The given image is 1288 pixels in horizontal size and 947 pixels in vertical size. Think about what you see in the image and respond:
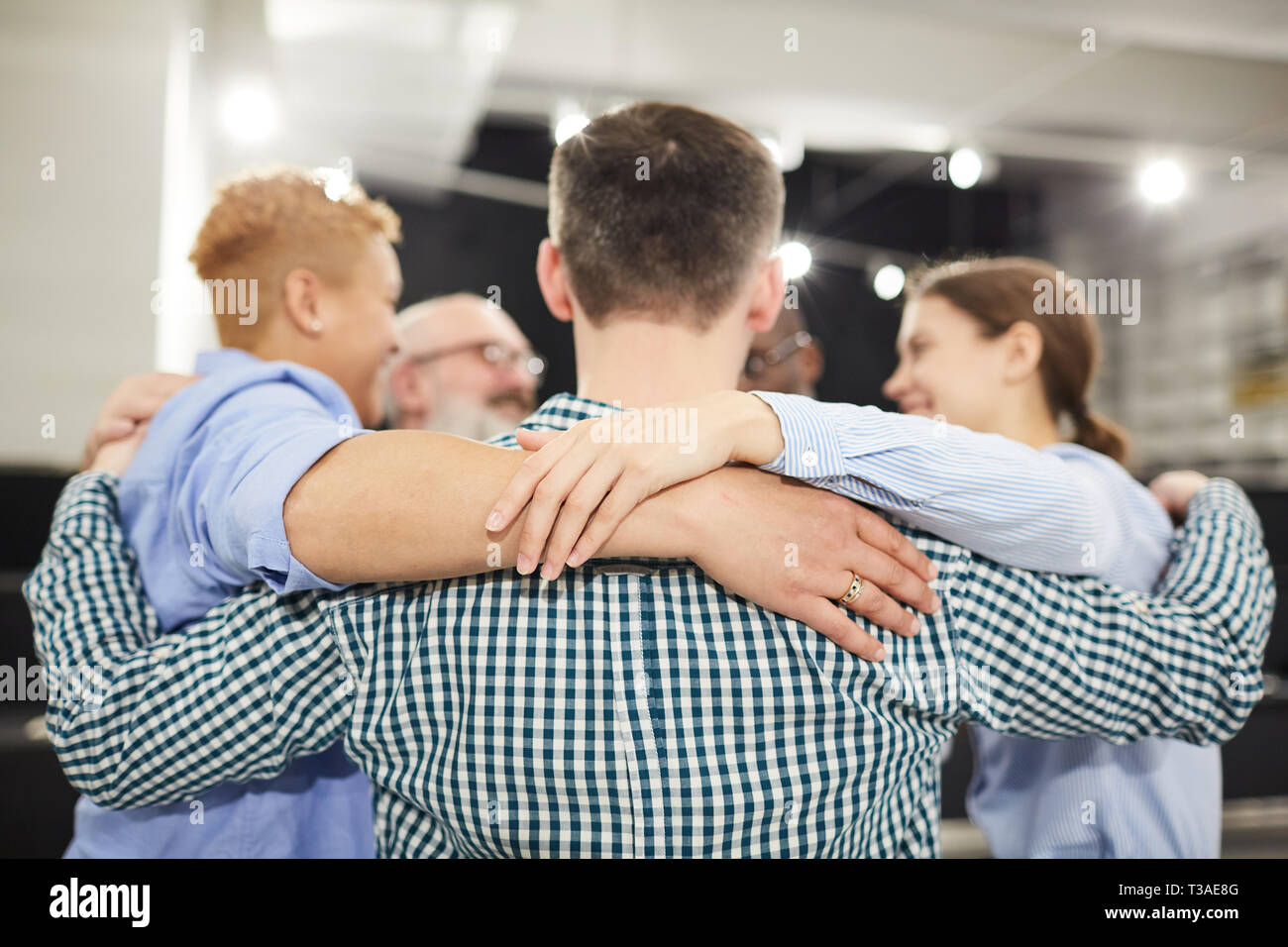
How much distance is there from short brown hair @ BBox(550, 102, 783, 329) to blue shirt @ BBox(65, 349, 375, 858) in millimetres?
317

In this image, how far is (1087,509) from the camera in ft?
2.92

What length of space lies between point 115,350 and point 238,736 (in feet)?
8.58

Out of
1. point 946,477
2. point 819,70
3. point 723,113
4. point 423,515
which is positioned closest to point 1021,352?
point 946,477

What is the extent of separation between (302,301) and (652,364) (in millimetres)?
712

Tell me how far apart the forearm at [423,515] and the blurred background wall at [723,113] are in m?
1.81

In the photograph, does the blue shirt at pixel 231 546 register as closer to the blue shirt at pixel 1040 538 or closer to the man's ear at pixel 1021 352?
the blue shirt at pixel 1040 538

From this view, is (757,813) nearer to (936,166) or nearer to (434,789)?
(434,789)

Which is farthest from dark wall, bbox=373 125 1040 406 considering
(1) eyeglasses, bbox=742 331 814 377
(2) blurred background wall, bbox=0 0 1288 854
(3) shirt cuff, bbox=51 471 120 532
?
(3) shirt cuff, bbox=51 471 120 532

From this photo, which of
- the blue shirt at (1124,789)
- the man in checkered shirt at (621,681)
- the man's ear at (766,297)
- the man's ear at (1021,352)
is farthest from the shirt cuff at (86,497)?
the man's ear at (1021,352)

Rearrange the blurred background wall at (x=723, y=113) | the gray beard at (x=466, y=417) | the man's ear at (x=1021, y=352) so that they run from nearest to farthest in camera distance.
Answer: the man's ear at (x=1021, y=352) < the gray beard at (x=466, y=417) < the blurred background wall at (x=723, y=113)

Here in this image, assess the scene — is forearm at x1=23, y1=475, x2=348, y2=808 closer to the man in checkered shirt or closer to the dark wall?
the man in checkered shirt

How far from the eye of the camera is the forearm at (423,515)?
2.59 ft

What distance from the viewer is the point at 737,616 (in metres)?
0.86
